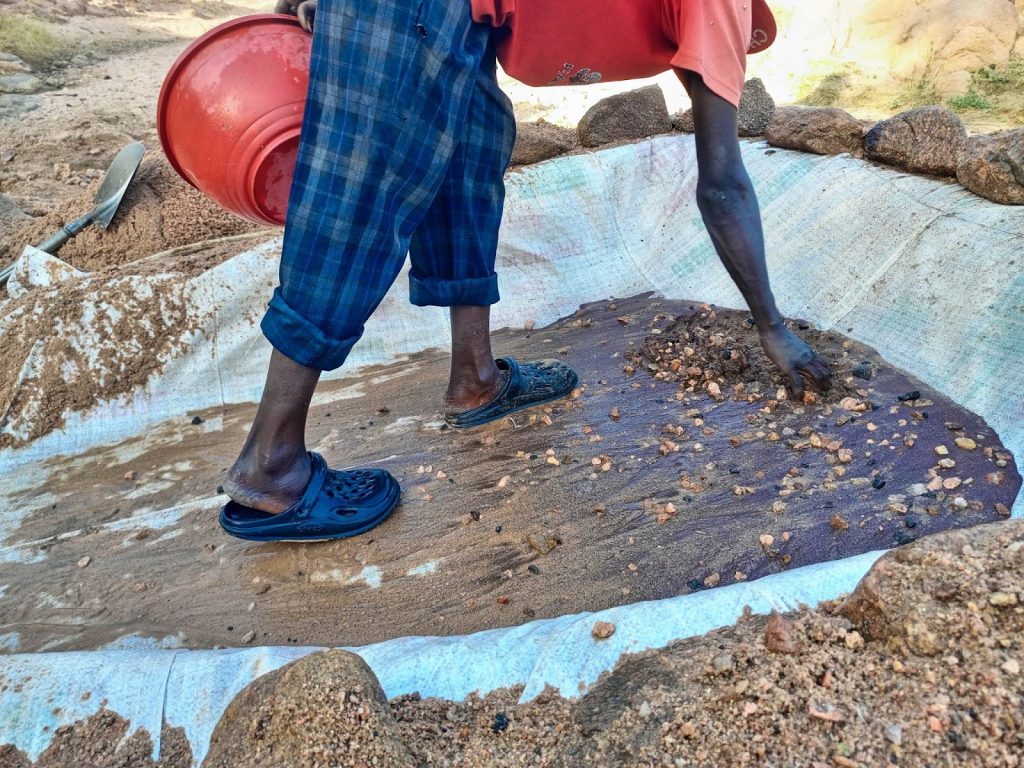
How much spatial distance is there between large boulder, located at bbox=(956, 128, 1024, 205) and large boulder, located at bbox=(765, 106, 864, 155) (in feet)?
1.62

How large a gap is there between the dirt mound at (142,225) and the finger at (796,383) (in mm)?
2404

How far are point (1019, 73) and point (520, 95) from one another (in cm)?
405

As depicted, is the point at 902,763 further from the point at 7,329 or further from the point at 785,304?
the point at 7,329

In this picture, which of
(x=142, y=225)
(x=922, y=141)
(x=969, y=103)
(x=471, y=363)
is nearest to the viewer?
(x=471, y=363)

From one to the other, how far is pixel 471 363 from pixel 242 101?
89 centimetres

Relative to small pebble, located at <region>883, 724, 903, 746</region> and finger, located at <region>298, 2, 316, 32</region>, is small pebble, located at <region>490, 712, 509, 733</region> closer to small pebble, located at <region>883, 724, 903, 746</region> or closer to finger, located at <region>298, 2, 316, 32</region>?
small pebble, located at <region>883, 724, 903, 746</region>

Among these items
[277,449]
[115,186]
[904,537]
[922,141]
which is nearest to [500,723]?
[277,449]

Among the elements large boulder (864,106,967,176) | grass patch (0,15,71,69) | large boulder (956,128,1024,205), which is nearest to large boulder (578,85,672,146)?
large boulder (864,106,967,176)

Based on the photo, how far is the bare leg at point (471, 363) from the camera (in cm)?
202

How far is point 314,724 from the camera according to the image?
0.98 meters

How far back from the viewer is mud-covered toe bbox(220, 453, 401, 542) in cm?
163

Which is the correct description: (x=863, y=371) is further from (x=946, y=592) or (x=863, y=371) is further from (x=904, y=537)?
(x=946, y=592)

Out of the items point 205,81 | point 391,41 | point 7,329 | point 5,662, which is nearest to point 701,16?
point 391,41

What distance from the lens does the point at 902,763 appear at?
2.79 feet
